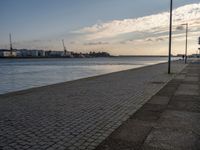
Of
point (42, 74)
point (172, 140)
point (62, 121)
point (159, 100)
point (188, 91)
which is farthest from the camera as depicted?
point (42, 74)

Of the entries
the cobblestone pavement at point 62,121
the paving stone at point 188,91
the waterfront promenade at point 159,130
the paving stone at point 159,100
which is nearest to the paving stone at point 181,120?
the waterfront promenade at point 159,130

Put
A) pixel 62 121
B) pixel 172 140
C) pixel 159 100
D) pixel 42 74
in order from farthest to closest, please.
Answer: pixel 42 74
pixel 159 100
pixel 62 121
pixel 172 140

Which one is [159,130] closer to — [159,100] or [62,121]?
[62,121]

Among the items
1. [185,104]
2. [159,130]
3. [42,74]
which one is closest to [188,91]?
[185,104]

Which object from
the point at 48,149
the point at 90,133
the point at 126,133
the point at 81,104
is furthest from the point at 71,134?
the point at 81,104

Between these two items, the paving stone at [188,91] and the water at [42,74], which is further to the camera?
the water at [42,74]

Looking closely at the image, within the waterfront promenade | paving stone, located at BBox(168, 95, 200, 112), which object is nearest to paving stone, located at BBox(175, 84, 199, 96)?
paving stone, located at BBox(168, 95, 200, 112)

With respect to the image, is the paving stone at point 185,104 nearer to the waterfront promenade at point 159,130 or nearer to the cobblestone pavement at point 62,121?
the waterfront promenade at point 159,130

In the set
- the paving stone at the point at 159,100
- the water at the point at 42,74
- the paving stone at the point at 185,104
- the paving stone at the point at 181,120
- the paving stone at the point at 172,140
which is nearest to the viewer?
the paving stone at the point at 172,140

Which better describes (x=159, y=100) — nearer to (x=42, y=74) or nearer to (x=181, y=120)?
(x=181, y=120)

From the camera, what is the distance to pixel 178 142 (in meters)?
4.40

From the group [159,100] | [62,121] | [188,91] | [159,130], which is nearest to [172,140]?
[159,130]

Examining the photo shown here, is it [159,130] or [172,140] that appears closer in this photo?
[172,140]

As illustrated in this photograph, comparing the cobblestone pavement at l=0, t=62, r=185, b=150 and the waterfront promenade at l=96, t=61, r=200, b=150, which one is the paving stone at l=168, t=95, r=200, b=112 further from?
the cobblestone pavement at l=0, t=62, r=185, b=150
